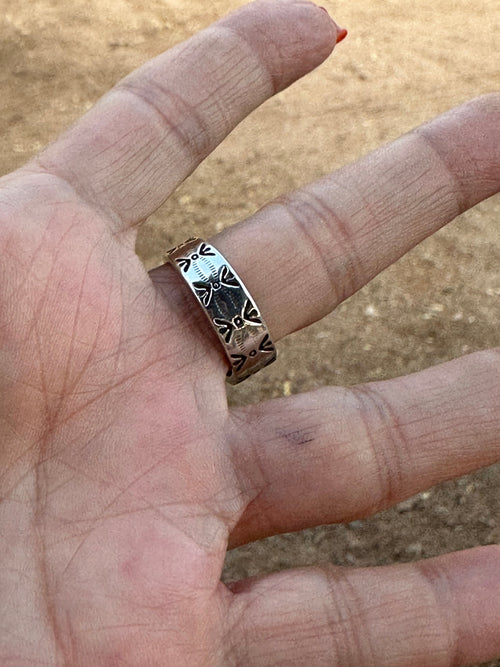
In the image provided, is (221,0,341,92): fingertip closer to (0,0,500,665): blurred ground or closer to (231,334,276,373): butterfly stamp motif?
(231,334,276,373): butterfly stamp motif

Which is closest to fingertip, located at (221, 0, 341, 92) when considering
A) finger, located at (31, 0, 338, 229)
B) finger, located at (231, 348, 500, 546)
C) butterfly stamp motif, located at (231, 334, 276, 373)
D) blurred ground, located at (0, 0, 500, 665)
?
finger, located at (31, 0, 338, 229)

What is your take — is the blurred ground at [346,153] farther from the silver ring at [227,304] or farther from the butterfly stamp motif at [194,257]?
the butterfly stamp motif at [194,257]

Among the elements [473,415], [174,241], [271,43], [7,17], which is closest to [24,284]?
[271,43]

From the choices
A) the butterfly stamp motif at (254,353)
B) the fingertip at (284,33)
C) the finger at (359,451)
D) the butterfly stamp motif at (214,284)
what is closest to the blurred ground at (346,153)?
the finger at (359,451)

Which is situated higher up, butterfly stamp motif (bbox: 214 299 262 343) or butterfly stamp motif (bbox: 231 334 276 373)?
butterfly stamp motif (bbox: 214 299 262 343)

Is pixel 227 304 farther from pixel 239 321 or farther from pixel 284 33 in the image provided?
pixel 284 33

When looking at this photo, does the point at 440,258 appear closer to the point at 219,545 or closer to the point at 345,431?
the point at 345,431
